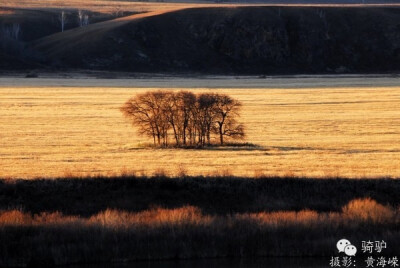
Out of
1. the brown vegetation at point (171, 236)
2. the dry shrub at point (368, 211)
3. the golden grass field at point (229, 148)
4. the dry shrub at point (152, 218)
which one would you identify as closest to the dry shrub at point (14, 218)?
the brown vegetation at point (171, 236)

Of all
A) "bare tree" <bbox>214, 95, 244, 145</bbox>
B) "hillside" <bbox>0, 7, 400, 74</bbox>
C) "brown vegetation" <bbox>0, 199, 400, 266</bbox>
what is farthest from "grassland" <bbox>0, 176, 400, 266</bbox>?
"hillside" <bbox>0, 7, 400, 74</bbox>

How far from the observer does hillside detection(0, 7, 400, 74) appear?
14488 cm

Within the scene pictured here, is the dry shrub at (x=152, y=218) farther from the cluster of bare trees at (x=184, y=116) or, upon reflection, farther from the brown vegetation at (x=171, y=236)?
the cluster of bare trees at (x=184, y=116)

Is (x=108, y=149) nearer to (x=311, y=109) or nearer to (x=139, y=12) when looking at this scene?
(x=311, y=109)

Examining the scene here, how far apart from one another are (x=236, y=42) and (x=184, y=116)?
112 meters

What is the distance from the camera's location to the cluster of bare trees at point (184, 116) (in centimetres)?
4697

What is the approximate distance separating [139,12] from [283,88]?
92026 mm

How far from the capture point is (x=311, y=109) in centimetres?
6794

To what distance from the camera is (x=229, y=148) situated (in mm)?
45594

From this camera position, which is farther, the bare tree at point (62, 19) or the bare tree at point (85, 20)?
the bare tree at point (85, 20)

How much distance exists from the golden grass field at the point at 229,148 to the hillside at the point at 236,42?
60370 millimetres

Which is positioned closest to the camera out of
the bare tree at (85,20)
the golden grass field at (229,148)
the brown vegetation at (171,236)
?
the brown vegetation at (171,236)

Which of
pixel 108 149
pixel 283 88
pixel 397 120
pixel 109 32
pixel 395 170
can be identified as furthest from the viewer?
pixel 109 32

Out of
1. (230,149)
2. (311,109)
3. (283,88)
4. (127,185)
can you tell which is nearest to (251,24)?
(283,88)
